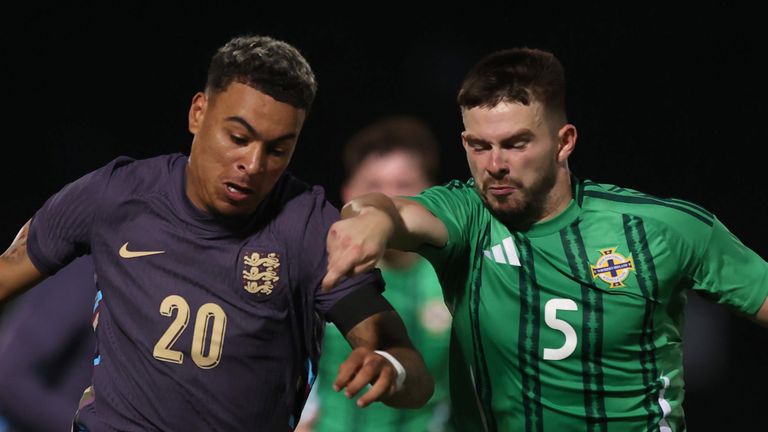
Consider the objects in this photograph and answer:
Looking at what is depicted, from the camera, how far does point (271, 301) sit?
2404 millimetres

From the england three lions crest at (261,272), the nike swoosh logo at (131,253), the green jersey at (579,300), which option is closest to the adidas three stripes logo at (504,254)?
the green jersey at (579,300)

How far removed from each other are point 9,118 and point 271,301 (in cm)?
306

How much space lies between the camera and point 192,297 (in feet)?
7.91

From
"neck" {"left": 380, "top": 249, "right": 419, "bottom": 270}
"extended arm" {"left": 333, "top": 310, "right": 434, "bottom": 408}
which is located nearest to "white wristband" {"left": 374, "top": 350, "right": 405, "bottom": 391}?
"extended arm" {"left": 333, "top": 310, "right": 434, "bottom": 408}

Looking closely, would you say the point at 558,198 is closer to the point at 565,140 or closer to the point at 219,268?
the point at 565,140

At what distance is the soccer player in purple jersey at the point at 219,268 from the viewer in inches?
93.9

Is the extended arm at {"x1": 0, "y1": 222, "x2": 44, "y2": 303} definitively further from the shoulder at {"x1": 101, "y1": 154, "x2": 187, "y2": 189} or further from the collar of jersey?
the collar of jersey

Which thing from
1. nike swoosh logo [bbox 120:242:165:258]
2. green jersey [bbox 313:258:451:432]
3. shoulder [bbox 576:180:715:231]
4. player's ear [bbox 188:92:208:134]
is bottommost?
green jersey [bbox 313:258:451:432]

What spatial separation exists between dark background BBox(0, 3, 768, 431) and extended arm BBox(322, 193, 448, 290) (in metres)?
2.55

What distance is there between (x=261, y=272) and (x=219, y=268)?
0.32 ft

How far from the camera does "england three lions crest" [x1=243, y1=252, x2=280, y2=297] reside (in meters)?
2.39

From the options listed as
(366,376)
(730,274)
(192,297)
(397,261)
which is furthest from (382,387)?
(397,261)

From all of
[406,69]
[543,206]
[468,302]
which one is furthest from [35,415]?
[406,69]

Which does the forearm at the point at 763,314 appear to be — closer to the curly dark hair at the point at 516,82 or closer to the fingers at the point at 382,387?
the curly dark hair at the point at 516,82
